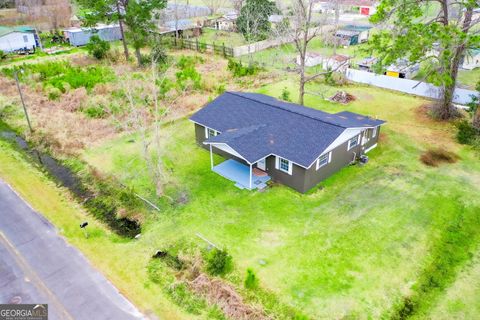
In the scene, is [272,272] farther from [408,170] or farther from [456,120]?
[456,120]

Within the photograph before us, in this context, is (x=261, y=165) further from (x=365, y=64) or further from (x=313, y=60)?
(x=313, y=60)

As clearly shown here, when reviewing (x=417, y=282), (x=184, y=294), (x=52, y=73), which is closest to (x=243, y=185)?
(x=184, y=294)

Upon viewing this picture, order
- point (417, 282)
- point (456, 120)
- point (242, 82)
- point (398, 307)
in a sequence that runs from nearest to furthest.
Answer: point (398, 307) → point (417, 282) → point (456, 120) → point (242, 82)

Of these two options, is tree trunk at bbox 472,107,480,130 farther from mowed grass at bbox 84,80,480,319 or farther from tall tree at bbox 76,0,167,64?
tall tree at bbox 76,0,167,64

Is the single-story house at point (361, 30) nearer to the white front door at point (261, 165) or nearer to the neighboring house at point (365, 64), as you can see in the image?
the neighboring house at point (365, 64)

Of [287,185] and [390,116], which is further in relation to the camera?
[390,116]

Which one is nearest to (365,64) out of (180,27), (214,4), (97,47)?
(180,27)
